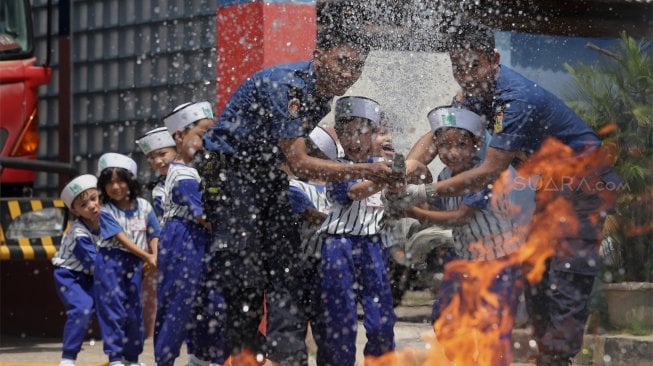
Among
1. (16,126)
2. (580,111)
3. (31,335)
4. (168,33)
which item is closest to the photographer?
(580,111)

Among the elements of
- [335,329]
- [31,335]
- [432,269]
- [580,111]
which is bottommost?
[31,335]

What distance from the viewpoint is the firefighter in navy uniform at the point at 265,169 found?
244 inches

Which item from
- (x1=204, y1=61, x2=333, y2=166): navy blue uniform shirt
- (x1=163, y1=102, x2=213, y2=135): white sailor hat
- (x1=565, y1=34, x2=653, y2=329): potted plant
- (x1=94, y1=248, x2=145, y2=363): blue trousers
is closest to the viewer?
(x1=204, y1=61, x2=333, y2=166): navy blue uniform shirt

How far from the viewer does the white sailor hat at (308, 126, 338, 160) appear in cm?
692

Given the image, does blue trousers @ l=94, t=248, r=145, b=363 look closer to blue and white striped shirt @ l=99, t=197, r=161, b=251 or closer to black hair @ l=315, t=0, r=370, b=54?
blue and white striped shirt @ l=99, t=197, r=161, b=251

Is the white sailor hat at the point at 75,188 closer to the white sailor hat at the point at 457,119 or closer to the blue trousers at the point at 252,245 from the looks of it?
the blue trousers at the point at 252,245

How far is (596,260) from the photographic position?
22.5 feet

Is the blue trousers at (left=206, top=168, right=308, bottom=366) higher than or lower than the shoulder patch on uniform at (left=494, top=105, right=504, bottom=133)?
lower

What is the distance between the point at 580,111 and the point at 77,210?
126 inches

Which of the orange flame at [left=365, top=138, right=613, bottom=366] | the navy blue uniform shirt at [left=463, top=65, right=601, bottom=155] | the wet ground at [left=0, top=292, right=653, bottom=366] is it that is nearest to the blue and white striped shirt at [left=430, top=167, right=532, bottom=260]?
the orange flame at [left=365, top=138, right=613, bottom=366]

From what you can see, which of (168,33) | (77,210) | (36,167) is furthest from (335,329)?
(168,33)

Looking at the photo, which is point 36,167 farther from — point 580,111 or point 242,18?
point 580,111

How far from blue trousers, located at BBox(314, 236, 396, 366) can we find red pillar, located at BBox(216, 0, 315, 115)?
2.08 m

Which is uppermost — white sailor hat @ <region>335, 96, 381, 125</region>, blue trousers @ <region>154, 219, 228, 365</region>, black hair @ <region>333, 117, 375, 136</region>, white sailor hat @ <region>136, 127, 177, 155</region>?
white sailor hat @ <region>335, 96, 381, 125</region>
